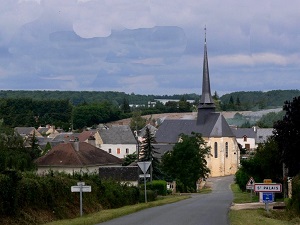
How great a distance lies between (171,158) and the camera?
8750 cm

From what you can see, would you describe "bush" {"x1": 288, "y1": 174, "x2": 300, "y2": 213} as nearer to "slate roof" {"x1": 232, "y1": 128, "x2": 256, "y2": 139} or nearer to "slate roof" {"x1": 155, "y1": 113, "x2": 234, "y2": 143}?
"slate roof" {"x1": 155, "y1": 113, "x2": 234, "y2": 143}

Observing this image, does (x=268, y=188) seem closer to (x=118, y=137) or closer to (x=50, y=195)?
(x=50, y=195)

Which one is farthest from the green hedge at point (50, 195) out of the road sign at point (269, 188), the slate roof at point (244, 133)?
the slate roof at point (244, 133)

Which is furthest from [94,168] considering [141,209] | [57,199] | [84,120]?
[84,120]

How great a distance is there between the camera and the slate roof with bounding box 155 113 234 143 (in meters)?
121

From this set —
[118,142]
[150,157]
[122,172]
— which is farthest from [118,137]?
[122,172]

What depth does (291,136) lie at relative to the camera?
35.0 metres

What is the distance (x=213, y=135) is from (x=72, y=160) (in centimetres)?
5896

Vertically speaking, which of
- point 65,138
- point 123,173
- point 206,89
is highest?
point 206,89

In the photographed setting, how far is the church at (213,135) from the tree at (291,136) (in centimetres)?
8168

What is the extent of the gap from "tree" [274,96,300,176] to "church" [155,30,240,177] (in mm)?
81682

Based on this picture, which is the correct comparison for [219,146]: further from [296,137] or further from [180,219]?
[180,219]

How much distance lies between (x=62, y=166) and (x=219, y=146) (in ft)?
195

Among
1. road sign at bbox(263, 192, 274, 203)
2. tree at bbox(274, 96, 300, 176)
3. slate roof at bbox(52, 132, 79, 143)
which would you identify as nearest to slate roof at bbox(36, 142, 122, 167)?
tree at bbox(274, 96, 300, 176)
